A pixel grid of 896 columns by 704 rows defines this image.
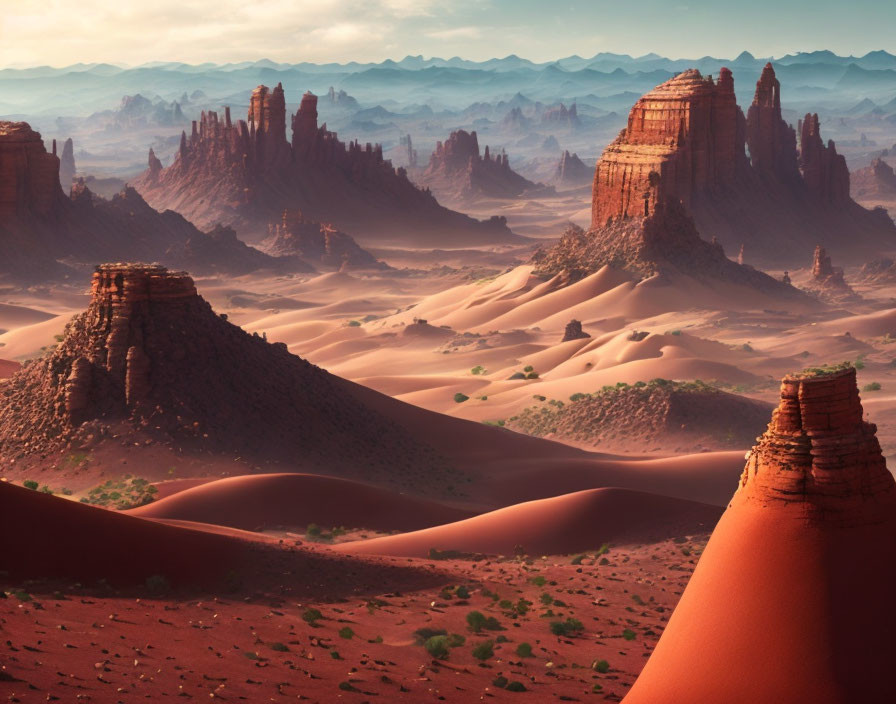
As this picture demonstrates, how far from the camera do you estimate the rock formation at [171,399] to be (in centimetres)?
3253

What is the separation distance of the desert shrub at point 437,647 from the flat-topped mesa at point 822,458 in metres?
5.33

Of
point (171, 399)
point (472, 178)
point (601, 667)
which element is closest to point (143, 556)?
point (601, 667)

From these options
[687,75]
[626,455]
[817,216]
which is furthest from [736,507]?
[817,216]

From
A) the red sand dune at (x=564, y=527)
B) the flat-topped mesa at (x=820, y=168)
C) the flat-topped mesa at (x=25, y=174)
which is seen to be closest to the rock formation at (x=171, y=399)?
the red sand dune at (x=564, y=527)

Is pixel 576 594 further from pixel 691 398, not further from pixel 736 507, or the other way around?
pixel 691 398

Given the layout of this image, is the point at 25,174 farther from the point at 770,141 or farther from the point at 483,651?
the point at 483,651

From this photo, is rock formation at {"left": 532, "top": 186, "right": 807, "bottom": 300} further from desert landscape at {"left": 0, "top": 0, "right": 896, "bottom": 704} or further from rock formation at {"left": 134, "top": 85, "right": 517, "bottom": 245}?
rock formation at {"left": 134, "top": 85, "right": 517, "bottom": 245}

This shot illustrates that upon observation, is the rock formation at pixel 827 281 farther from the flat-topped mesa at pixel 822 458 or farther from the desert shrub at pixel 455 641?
the flat-topped mesa at pixel 822 458

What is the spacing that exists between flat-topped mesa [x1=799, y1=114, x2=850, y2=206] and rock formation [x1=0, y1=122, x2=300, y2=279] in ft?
136

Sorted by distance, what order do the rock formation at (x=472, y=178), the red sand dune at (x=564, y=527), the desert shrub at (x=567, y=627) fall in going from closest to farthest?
the desert shrub at (x=567, y=627) → the red sand dune at (x=564, y=527) → the rock formation at (x=472, y=178)

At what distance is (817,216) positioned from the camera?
325 feet

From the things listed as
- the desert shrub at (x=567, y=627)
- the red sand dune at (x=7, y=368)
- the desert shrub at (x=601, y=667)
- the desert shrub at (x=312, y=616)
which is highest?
the desert shrub at (x=312, y=616)

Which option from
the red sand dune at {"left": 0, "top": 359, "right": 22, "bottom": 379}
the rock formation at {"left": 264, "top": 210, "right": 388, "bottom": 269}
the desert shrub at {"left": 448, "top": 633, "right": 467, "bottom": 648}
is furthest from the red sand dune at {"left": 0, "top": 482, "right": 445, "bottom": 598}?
the rock formation at {"left": 264, "top": 210, "right": 388, "bottom": 269}

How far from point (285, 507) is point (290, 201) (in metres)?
109
